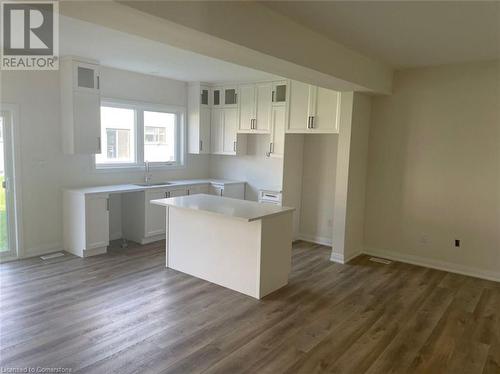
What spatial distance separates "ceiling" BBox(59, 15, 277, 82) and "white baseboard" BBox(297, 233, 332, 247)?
261 cm

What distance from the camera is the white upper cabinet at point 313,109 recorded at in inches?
200

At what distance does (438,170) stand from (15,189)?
5415 mm

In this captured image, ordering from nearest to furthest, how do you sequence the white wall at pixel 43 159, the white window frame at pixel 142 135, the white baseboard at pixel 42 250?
1. the white wall at pixel 43 159
2. the white baseboard at pixel 42 250
3. the white window frame at pixel 142 135

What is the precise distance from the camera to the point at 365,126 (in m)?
5.25

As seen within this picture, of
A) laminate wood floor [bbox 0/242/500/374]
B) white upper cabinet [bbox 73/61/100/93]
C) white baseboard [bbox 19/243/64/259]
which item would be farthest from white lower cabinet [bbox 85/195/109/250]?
white upper cabinet [bbox 73/61/100/93]

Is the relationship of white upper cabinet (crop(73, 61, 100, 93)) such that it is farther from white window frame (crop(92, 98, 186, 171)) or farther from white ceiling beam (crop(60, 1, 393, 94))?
white ceiling beam (crop(60, 1, 393, 94))

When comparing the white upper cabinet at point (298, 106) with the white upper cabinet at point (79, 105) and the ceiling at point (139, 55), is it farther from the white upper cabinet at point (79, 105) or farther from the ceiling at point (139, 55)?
the white upper cabinet at point (79, 105)

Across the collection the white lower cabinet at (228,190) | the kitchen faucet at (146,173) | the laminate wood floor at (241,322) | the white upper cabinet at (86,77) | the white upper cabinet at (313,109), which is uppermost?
the white upper cabinet at (86,77)

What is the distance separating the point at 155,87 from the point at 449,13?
15.0ft

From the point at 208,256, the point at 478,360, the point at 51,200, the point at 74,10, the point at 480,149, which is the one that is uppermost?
the point at 74,10

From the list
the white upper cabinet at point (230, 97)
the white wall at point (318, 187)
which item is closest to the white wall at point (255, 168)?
the white wall at point (318, 187)

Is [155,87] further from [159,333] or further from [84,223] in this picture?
[159,333]

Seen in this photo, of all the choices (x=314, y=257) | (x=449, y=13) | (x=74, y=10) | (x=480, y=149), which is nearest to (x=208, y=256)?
(x=314, y=257)

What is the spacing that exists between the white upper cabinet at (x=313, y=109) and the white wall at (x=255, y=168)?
98cm
